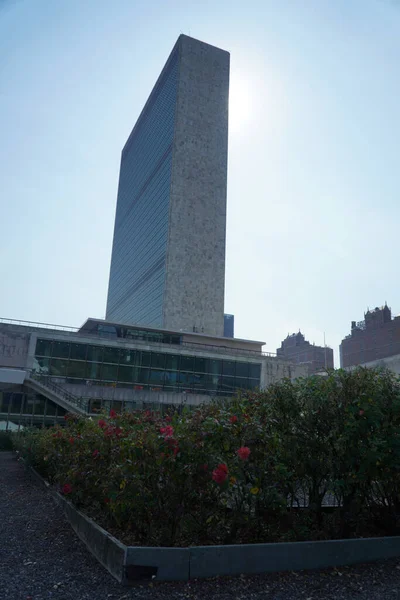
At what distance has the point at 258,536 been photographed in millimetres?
6586

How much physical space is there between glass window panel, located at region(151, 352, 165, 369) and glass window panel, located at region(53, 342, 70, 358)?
727cm

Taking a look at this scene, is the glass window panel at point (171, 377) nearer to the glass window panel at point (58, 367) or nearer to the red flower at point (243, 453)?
the glass window panel at point (58, 367)

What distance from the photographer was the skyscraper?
7981cm

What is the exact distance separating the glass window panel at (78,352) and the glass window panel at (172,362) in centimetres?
721

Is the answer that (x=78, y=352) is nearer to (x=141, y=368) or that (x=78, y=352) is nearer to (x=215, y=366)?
(x=141, y=368)

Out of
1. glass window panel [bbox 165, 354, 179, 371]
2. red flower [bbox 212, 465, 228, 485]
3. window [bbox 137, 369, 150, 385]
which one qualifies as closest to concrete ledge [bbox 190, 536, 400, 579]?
red flower [bbox 212, 465, 228, 485]

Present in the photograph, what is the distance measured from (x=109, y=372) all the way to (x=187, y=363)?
7.10m

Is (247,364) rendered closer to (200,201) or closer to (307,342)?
(200,201)

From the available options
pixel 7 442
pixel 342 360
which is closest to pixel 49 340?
pixel 7 442

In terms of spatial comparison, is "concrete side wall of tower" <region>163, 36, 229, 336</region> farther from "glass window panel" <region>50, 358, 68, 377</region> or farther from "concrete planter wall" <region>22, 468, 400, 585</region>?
"concrete planter wall" <region>22, 468, 400, 585</region>

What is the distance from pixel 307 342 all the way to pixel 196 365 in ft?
313

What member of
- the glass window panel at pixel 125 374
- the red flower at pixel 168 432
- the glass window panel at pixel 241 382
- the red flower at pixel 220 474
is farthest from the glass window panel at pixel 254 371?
the red flower at pixel 220 474

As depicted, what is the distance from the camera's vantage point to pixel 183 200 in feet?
276

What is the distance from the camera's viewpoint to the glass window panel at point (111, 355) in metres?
37.8
